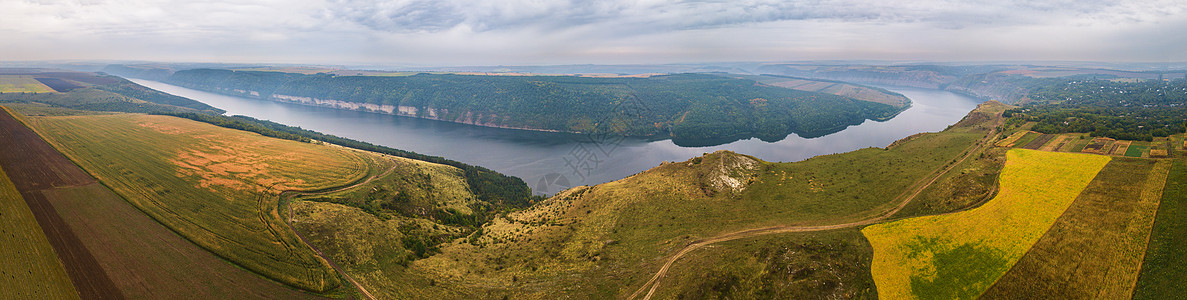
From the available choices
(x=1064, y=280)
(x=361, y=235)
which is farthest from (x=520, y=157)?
(x=1064, y=280)

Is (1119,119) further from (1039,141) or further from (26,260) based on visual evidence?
(26,260)

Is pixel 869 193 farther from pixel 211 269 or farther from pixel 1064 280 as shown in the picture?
pixel 211 269

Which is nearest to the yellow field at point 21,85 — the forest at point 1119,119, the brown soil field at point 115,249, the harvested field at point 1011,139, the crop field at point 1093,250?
the brown soil field at point 115,249

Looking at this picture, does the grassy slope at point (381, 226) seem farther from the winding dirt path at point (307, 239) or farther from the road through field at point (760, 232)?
the road through field at point (760, 232)

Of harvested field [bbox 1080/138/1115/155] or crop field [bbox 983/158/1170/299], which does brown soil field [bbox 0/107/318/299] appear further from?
harvested field [bbox 1080/138/1115/155]

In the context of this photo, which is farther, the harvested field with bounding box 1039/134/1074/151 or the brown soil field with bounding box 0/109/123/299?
the harvested field with bounding box 1039/134/1074/151

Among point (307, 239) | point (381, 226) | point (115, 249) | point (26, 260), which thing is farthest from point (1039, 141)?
point (26, 260)

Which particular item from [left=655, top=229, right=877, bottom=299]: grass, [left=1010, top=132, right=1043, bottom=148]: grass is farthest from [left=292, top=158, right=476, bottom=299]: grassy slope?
[left=1010, top=132, right=1043, bottom=148]: grass
